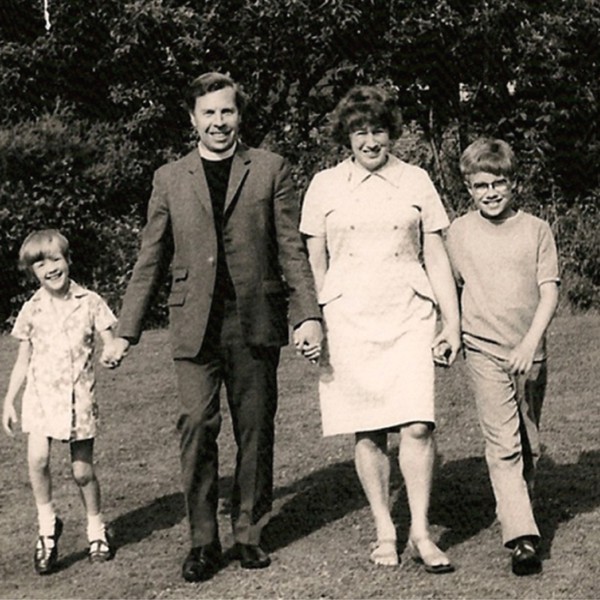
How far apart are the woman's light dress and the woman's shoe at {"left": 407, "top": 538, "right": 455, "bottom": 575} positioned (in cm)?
54

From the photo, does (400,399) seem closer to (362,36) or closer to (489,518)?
(489,518)

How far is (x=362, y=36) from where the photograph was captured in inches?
776

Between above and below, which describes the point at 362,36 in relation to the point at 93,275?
above

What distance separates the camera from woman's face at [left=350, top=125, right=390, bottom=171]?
569 cm

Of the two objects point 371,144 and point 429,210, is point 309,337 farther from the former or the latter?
point 371,144

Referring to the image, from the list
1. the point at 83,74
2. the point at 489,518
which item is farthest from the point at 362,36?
the point at 489,518

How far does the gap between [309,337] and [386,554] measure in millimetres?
1006

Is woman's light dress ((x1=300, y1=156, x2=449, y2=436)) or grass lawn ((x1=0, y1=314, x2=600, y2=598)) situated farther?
woman's light dress ((x1=300, y1=156, x2=449, y2=436))

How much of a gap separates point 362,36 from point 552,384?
1052cm

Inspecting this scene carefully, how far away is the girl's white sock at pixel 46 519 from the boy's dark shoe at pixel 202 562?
660mm

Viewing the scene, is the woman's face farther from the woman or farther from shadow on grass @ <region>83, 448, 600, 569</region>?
shadow on grass @ <region>83, 448, 600, 569</region>

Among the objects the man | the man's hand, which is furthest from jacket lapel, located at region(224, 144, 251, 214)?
the man's hand

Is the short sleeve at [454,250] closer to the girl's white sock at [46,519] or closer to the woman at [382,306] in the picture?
the woman at [382,306]

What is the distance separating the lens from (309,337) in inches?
222
